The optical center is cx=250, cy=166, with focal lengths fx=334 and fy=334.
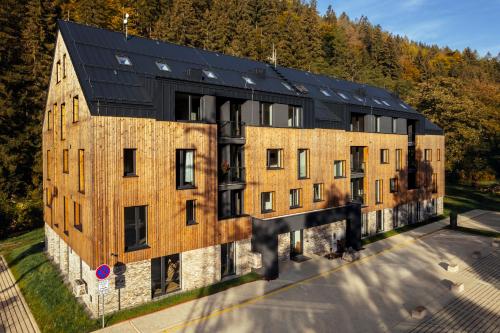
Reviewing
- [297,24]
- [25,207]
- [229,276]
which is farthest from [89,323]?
[297,24]

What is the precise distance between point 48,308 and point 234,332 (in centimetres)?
957

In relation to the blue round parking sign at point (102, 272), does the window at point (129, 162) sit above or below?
above

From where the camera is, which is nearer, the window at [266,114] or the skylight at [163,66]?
the skylight at [163,66]

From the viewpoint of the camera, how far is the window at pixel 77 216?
17100 millimetres

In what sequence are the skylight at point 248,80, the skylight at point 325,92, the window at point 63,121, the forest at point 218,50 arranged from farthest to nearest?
the forest at point 218,50
the skylight at point 325,92
the skylight at point 248,80
the window at point 63,121

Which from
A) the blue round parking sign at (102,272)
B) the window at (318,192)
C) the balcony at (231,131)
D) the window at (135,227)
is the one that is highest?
the balcony at (231,131)

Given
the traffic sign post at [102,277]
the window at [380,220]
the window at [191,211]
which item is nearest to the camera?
the traffic sign post at [102,277]

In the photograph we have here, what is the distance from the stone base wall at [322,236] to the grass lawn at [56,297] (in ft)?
17.4

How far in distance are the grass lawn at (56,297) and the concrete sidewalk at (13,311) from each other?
261 millimetres

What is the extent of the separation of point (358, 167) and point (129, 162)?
19.1 meters

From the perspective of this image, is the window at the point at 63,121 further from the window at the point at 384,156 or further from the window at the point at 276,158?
the window at the point at 384,156

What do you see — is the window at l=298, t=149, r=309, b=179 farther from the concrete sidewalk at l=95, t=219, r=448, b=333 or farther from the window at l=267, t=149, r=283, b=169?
the concrete sidewalk at l=95, t=219, r=448, b=333

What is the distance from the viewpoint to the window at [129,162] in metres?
15.6

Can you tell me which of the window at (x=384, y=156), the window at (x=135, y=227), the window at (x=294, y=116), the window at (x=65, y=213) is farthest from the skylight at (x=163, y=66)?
the window at (x=384, y=156)
